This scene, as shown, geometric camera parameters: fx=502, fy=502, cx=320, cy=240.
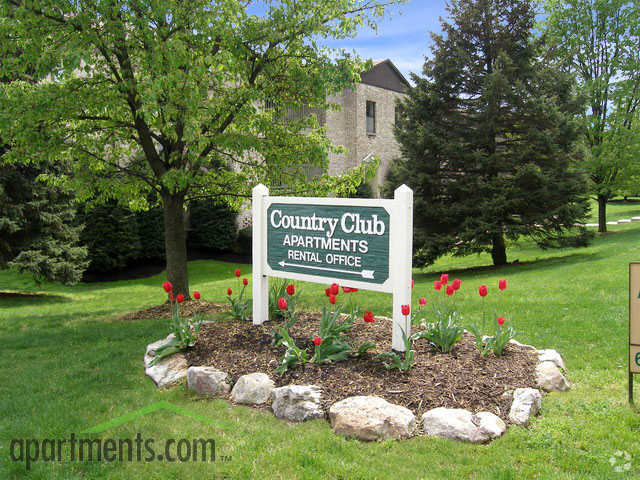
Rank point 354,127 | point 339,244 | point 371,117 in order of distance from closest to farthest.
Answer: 1. point 339,244
2. point 354,127
3. point 371,117

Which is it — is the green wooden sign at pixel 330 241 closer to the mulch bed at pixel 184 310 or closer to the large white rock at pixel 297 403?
the large white rock at pixel 297 403

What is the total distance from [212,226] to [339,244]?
734 inches

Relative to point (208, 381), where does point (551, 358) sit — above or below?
above

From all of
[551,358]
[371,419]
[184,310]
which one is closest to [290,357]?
[371,419]

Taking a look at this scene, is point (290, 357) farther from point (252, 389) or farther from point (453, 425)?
point (453, 425)

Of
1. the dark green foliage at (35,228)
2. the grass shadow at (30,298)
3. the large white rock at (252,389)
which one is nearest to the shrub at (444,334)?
the large white rock at (252,389)

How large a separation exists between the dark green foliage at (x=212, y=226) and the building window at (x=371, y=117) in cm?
1138

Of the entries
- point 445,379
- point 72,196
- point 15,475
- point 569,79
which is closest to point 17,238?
point 72,196

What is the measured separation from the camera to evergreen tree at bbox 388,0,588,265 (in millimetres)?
14789

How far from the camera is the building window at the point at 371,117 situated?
30.5 m

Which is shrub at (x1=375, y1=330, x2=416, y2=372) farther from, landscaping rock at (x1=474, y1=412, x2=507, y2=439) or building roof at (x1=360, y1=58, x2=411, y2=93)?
building roof at (x1=360, y1=58, x2=411, y2=93)

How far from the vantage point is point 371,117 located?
101ft

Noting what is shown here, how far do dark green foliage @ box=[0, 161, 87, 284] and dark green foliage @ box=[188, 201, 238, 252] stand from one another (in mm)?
7927

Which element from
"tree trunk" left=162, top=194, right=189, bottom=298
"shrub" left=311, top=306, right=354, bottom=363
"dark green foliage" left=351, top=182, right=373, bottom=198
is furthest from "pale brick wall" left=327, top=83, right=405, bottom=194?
"shrub" left=311, top=306, right=354, bottom=363
